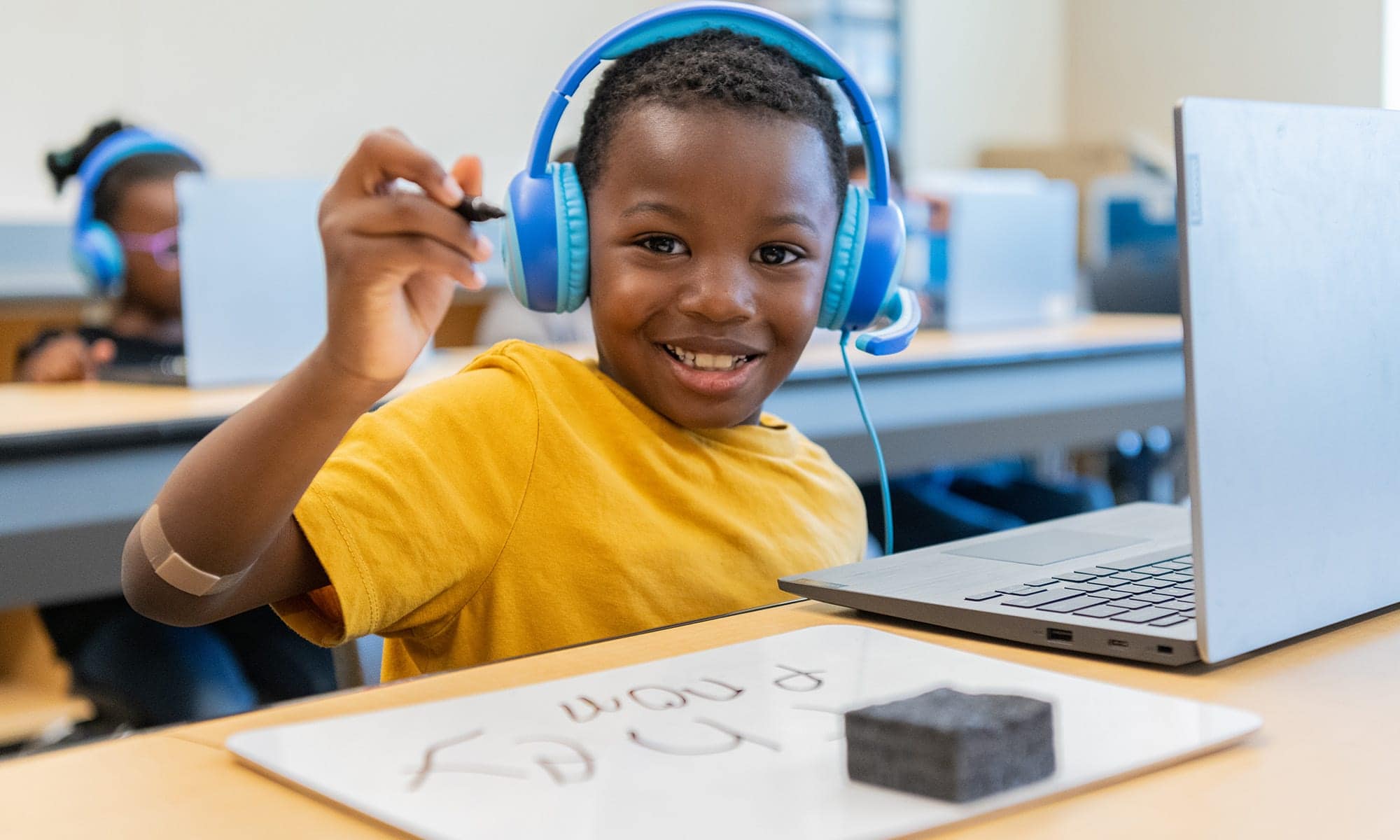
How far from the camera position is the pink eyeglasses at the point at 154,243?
245 cm

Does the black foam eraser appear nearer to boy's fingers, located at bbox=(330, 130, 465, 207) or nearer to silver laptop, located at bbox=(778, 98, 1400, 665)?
silver laptop, located at bbox=(778, 98, 1400, 665)

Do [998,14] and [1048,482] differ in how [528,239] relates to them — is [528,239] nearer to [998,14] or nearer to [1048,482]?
[1048,482]

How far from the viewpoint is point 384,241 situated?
0.60 meters

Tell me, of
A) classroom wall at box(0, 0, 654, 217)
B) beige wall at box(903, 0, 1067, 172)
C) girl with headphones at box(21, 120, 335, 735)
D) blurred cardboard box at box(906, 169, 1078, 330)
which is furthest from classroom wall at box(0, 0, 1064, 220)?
blurred cardboard box at box(906, 169, 1078, 330)

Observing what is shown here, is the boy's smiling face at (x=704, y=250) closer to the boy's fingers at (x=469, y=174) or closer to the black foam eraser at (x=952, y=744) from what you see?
the boy's fingers at (x=469, y=174)

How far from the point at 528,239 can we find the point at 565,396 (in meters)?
0.10

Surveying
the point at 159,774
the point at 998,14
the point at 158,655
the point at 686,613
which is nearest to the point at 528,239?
the point at 686,613

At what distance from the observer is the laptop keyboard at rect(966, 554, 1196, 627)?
672 mm

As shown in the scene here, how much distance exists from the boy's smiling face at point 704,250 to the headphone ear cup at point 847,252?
0.01 meters

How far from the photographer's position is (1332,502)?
65 cm

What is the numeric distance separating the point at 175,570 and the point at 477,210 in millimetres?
239

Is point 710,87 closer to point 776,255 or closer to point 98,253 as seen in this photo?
A: point 776,255

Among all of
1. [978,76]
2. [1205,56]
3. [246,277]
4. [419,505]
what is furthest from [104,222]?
[1205,56]

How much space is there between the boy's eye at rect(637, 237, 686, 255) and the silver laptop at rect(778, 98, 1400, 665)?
26 centimetres
